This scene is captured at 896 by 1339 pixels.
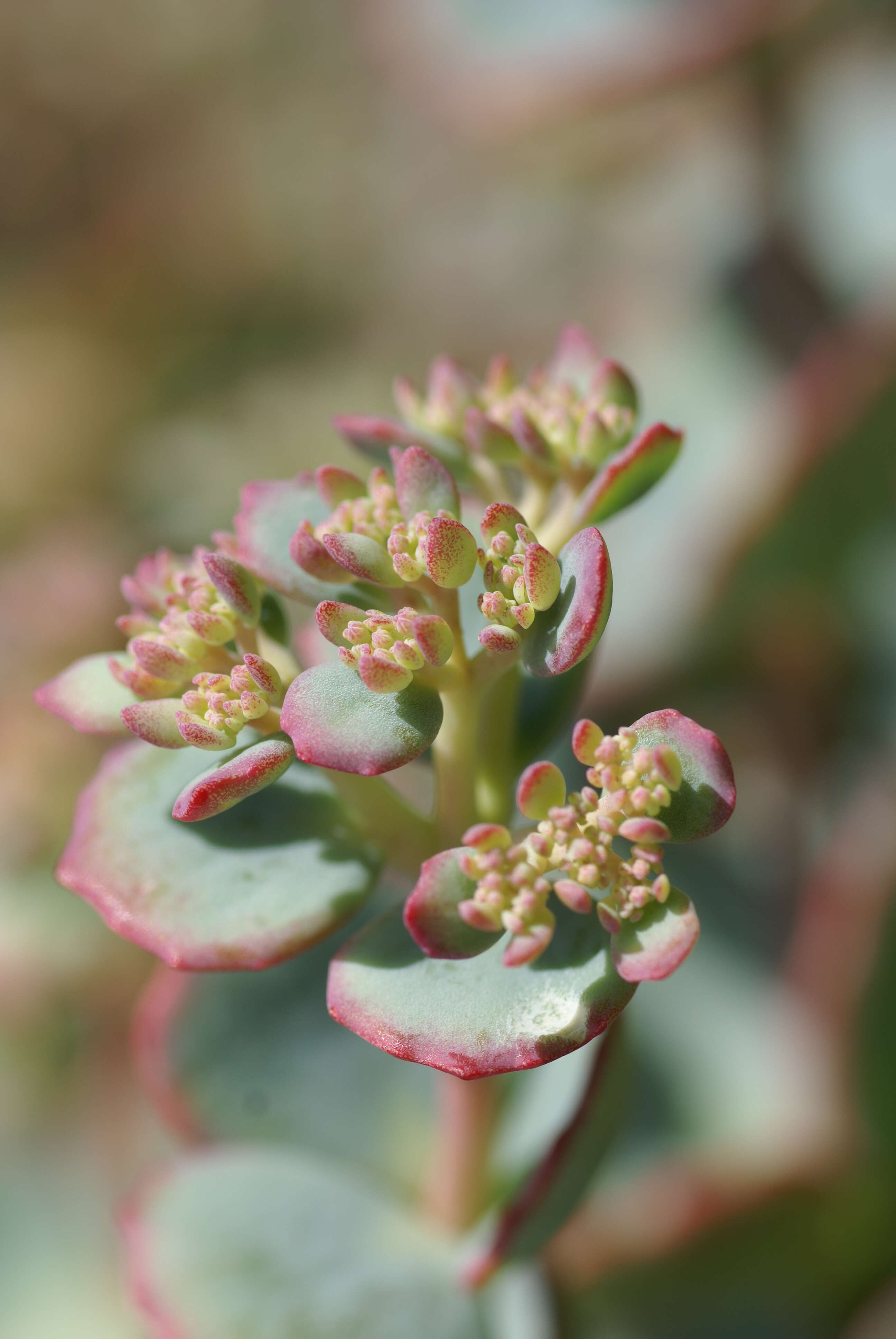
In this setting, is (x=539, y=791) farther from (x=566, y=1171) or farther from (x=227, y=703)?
(x=566, y=1171)

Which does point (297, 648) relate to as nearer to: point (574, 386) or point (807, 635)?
point (574, 386)

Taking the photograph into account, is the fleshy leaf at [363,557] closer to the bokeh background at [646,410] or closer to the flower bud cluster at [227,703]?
the flower bud cluster at [227,703]

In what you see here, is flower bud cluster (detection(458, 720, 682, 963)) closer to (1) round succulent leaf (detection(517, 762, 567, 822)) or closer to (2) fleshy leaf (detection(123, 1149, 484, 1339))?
(1) round succulent leaf (detection(517, 762, 567, 822))

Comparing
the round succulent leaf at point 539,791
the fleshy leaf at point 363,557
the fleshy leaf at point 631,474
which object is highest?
the fleshy leaf at point 631,474

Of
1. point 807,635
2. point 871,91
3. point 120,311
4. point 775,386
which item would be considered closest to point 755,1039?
point 807,635

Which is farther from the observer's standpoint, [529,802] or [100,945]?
[100,945]

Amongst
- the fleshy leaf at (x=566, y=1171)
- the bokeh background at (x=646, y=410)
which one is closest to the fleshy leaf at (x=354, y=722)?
the fleshy leaf at (x=566, y=1171)
